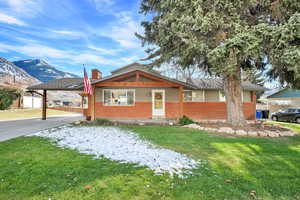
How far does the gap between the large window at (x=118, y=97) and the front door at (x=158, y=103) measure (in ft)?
5.82

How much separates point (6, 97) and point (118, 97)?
1670 cm

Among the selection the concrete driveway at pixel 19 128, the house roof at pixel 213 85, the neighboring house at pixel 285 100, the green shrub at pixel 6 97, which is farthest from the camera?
the neighboring house at pixel 285 100

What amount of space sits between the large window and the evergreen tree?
14.7ft

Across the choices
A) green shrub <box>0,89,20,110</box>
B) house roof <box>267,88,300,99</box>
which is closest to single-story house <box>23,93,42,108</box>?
green shrub <box>0,89,20,110</box>

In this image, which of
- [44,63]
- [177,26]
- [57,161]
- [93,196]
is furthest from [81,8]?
[44,63]

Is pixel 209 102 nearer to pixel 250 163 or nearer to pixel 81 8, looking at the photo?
pixel 250 163

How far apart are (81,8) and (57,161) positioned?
42.0 ft

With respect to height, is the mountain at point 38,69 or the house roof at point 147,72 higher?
the mountain at point 38,69

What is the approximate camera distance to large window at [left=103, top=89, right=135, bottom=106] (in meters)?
12.2

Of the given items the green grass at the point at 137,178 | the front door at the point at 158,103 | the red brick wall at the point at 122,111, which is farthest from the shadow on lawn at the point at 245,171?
the front door at the point at 158,103

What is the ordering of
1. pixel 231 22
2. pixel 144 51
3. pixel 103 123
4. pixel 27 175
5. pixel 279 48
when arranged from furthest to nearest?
pixel 144 51 < pixel 103 123 < pixel 231 22 < pixel 279 48 < pixel 27 175

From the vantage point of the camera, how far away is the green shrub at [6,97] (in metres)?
18.7

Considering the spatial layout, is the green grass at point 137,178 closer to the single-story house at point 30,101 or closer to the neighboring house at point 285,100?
the neighboring house at point 285,100

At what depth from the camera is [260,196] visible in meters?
2.41
